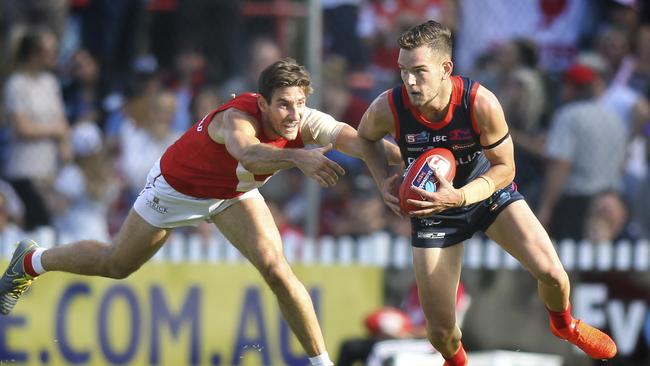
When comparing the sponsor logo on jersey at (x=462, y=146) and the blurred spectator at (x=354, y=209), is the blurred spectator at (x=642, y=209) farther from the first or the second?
the sponsor logo on jersey at (x=462, y=146)

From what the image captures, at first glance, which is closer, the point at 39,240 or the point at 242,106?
the point at 242,106

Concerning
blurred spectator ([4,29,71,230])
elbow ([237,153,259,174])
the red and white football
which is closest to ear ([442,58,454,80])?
the red and white football

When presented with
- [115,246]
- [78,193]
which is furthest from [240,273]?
[115,246]

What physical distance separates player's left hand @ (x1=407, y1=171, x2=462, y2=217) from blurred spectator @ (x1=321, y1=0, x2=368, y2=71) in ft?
14.7

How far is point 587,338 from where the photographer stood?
8.12 m

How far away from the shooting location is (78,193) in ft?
38.8

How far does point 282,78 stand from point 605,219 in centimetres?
435

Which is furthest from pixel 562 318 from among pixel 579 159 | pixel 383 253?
pixel 579 159

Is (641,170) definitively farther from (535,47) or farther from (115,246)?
(115,246)

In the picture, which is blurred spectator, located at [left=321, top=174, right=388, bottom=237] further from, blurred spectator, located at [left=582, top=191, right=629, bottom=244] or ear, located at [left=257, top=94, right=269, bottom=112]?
ear, located at [left=257, top=94, right=269, bottom=112]

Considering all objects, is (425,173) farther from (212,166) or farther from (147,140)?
(147,140)

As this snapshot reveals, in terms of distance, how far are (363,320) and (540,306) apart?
1.45m

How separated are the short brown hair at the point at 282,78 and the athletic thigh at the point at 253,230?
0.69 m

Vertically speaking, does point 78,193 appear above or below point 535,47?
below
